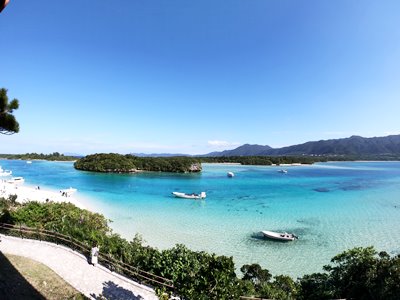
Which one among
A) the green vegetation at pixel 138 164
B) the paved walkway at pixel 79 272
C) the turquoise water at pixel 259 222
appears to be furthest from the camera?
the green vegetation at pixel 138 164

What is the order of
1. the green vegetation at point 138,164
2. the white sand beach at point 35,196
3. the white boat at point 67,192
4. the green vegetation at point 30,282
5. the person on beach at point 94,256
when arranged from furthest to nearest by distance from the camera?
the green vegetation at point 138,164 → the white boat at point 67,192 → the white sand beach at point 35,196 → the person on beach at point 94,256 → the green vegetation at point 30,282

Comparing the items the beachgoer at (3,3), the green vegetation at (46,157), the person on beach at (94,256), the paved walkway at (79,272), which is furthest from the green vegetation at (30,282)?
the green vegetation at (46,157)

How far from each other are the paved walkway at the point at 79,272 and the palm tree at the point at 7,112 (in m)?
6.39

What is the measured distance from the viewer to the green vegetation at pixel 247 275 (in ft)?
25.4

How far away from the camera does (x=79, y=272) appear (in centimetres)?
1248

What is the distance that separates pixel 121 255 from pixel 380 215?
112 feet

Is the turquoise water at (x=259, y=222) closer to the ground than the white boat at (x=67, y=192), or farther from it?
closer to the ground

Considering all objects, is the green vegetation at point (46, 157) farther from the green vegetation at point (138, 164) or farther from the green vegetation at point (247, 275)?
the green vegetation at point (247, 275)

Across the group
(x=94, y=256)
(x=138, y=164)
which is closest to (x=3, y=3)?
(x=94, y=256)

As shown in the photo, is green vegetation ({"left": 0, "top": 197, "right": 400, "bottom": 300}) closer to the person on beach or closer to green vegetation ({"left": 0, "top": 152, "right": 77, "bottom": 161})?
the person on beach

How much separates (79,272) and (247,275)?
27.7ft

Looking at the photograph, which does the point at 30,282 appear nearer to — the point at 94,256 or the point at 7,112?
the point at 94,256

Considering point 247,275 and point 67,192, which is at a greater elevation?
point 67,192

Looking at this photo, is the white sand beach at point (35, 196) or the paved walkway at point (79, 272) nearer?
the paved walkway at point (79, 272)
